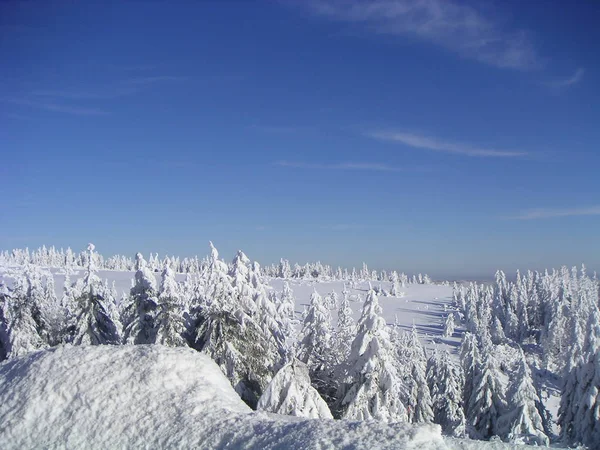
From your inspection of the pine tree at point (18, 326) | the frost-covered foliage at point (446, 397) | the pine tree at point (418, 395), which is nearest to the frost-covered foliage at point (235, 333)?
the pine tree at point (18, 326)

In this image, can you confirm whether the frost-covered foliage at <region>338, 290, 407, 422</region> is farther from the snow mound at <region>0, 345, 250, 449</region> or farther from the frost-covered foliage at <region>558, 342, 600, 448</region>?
the frost-covered foliage at <region>558, 342, 600, 448</region>

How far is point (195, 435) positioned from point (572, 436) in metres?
29.7

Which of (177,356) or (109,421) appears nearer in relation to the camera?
(109,421)

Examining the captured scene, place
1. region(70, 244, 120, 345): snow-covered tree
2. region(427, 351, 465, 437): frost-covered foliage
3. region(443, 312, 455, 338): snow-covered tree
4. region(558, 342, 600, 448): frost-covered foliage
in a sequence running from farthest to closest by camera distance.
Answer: region(443, 312, 455, 338): snow-covered tree
region(427, 351, 465, 437): frost-covered foliage
region(558, 342, 600, 448): frost-covered foliage
region(70, 244, 120, 345): snow-covered tree

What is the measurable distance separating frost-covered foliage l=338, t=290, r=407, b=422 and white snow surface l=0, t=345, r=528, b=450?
1070cm

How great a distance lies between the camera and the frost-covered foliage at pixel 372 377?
68.4 feet

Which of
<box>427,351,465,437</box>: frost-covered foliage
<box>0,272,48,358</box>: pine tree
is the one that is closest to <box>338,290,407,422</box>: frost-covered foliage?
<box>427,351,465,437</box>: frost-covered foliage

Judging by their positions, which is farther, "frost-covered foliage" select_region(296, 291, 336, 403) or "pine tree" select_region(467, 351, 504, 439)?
"pine tree" select_region(467, 351, 504, 439)

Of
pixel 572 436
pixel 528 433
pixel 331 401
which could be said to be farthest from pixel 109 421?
pixel 572 436

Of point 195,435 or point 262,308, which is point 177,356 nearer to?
point 195,435

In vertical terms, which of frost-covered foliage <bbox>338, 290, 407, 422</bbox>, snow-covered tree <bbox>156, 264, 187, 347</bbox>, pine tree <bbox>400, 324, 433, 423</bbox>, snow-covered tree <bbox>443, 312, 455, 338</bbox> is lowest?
snow-covered tree <bbox>443, 312, 455, 338</bbox>

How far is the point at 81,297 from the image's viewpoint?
27297 mm

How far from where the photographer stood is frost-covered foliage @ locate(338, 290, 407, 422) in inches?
821

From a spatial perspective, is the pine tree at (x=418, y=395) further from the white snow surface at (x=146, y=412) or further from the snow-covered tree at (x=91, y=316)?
the white snow surface at (x=146, y=412)
